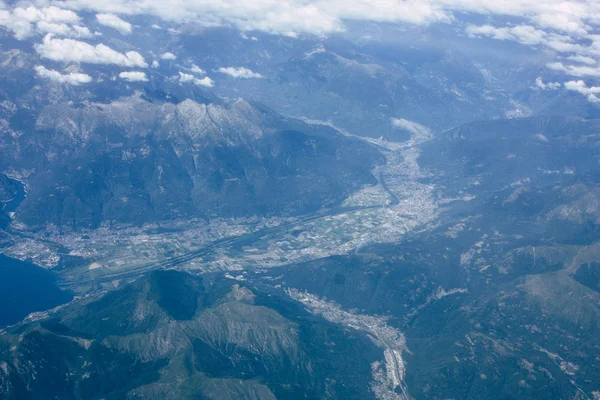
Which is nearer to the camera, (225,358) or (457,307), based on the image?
(225,358)

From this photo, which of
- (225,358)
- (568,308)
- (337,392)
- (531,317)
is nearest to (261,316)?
(225,358)

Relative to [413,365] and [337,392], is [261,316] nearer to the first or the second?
[337,392]

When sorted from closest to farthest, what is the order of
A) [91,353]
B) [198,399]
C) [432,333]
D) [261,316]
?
1. [198,399]
2. [91,353]
3. [261,316]
4. [432,333]

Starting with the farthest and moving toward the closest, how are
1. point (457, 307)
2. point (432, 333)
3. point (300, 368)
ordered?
point (457, 307)
point (432, 333)
point (300, 368)

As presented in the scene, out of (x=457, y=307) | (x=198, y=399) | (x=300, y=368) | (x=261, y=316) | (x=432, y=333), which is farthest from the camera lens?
(x=457, y=307)

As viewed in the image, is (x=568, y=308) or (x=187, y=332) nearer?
(x=187, y=332)

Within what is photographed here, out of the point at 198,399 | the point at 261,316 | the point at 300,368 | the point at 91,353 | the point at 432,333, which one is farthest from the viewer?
the point at 432,333

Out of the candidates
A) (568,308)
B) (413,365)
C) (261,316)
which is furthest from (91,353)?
(568,308)

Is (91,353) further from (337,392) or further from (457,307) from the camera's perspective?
(457,307)
